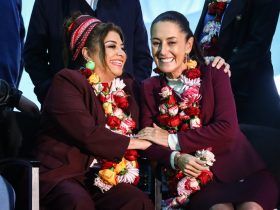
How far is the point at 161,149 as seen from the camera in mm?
3586

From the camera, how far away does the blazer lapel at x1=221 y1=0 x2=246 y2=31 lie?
413 centimetres

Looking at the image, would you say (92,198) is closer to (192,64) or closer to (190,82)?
(190,82)

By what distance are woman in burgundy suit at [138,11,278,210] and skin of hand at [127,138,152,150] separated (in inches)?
1.1

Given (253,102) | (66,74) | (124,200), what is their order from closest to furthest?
(124,200) < (66,74) < (253,102)

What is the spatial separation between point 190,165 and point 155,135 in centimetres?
28

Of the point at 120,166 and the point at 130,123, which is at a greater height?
the point at 130,123

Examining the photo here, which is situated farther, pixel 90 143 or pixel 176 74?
pixel 176 74

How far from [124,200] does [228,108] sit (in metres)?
0.77

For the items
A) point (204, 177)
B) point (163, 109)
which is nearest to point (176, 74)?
point (163, 109)

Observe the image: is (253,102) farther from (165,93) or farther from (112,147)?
(112,147)

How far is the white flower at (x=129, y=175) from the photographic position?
3.58m

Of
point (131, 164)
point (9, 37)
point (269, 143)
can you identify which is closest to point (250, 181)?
point (269, 143)

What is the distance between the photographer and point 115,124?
3.67 m

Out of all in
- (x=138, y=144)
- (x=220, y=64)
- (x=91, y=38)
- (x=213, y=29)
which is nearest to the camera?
(x=138, y=144)
